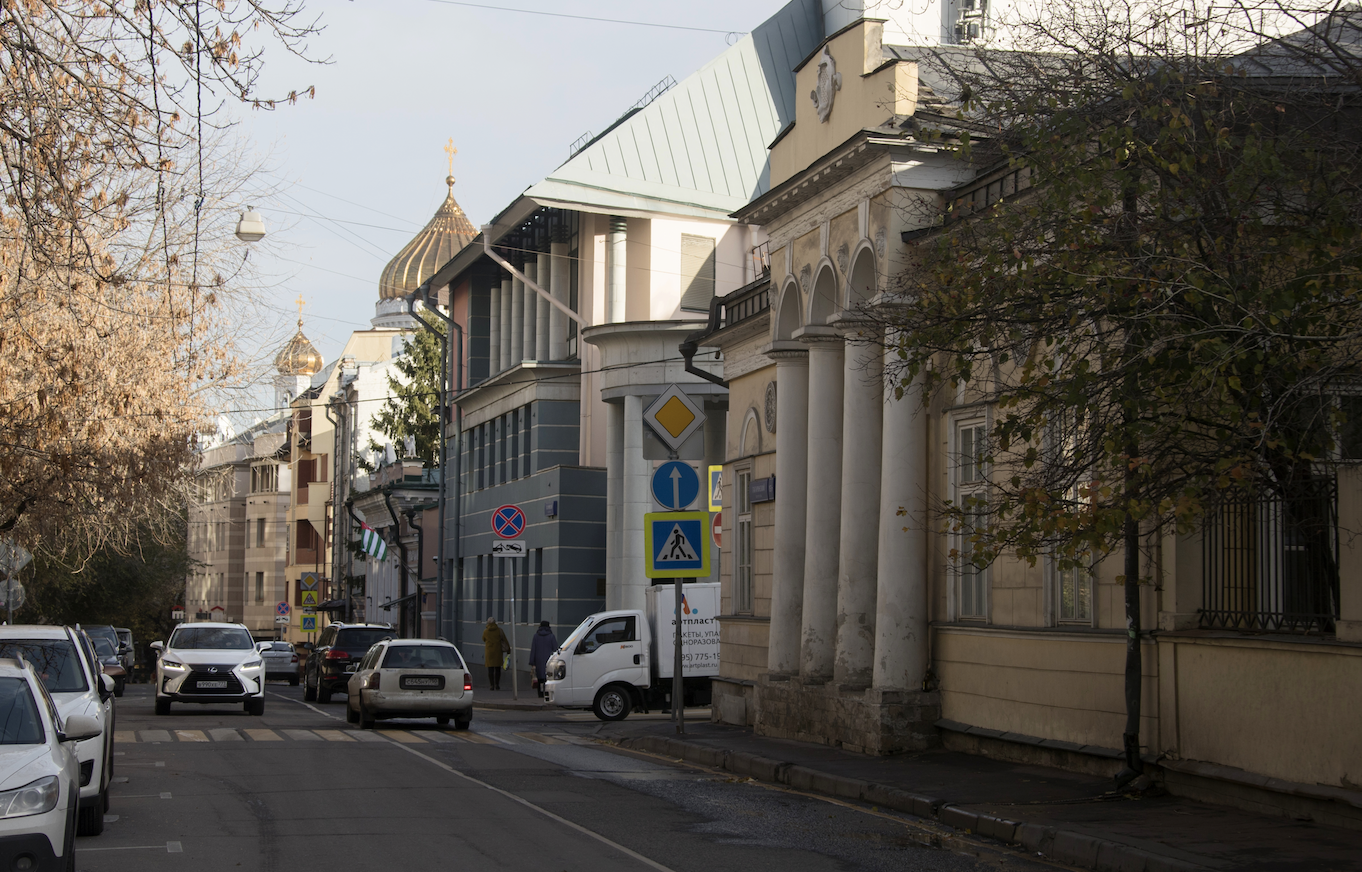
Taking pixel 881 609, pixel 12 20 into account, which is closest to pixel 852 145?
pixel 881 609

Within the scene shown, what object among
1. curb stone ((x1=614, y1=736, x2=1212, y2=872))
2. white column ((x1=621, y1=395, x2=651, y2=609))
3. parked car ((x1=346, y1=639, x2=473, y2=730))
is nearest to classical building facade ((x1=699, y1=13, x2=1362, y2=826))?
curb stone ((x1=614, y1=736, x2=1212, y2=872))

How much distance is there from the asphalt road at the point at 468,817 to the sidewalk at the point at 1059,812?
0.34 metres

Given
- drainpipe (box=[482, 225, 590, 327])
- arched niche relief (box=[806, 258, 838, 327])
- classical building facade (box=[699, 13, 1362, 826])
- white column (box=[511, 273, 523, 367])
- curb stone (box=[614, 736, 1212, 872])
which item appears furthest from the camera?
white column (box=[511, 273, 523, 367])

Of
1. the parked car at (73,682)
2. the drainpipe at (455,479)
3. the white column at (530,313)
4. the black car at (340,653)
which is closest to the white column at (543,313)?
the white column at (530,313)

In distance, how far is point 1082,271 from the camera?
10.0m

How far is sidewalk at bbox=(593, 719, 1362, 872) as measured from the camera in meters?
9.63

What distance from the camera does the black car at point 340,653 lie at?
1316 inches

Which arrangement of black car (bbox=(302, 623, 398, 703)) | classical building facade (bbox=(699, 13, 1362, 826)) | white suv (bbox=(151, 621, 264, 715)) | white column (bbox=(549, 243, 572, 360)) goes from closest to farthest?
classical building facade (bbox=(699, 13, 1362, 826)), white suv (bbox=(151, 621, 264, 715)), black car (bbox=(302, 623, 398, 703)), white column (bbox=(549, 243, 572, 360))

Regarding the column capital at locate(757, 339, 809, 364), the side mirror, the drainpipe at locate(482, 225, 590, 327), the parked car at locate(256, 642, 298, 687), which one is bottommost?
the parked car at locate(256, 642, 298, 687)

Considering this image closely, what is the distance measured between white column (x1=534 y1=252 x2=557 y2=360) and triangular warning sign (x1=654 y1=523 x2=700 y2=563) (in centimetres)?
2277

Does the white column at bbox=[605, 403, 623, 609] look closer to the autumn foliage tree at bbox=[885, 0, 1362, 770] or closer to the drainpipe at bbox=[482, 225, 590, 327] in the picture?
the drainpipe at bbox=[482, 225, 590, 327]

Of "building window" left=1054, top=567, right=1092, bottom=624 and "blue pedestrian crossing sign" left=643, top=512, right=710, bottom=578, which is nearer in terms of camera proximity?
"building window" left=1054, top=567, right=1092, bottom=624

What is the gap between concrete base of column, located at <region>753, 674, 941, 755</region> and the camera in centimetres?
1666

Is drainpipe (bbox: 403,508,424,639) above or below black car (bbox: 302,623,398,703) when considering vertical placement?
above
